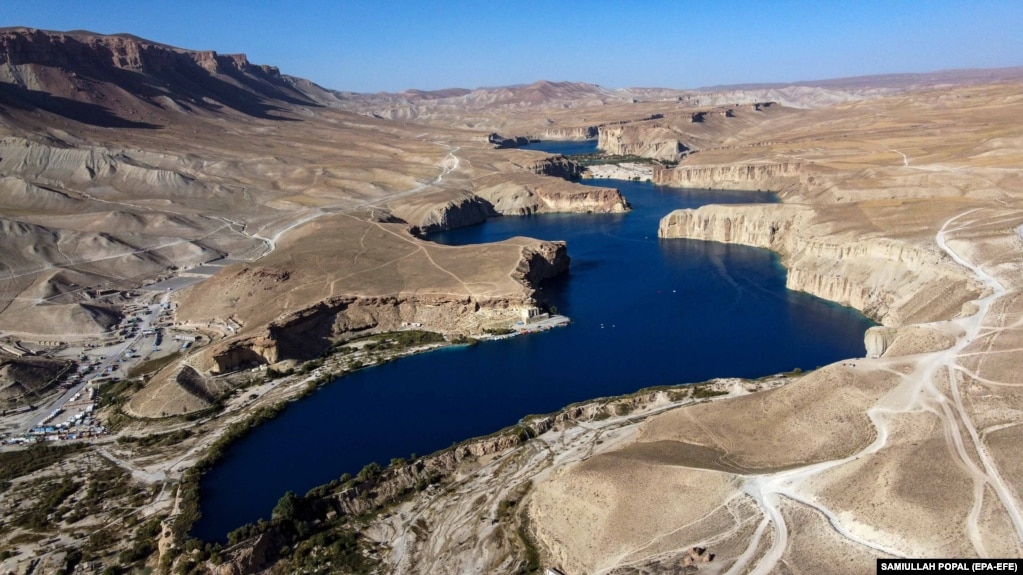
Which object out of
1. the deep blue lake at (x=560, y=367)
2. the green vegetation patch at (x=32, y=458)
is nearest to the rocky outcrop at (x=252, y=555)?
the deep blue lake at (x=560, y=367)

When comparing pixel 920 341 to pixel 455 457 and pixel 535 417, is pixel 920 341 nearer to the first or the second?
pixel 535 417

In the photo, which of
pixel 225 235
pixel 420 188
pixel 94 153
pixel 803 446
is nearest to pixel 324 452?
pixel 803 446

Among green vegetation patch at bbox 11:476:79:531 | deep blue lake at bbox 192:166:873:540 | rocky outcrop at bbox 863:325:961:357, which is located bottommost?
deep blue lake at bbox 192:166:873:540

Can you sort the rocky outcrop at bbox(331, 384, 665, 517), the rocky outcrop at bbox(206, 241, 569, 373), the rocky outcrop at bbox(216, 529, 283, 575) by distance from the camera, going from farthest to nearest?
the rocky outcrop at bbox(206, 241, 569, 373)
the rocky outcrop at bbox(331, 384, 665, 517)
the rocky outcrop at bbox(216, 529, 283, 575)

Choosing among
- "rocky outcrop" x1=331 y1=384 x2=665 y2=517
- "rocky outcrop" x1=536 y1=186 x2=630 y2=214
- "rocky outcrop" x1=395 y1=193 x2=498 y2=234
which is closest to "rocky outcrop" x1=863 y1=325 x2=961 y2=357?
"rocky outcrop" x1=331 y1=384 x2=665 y2=517

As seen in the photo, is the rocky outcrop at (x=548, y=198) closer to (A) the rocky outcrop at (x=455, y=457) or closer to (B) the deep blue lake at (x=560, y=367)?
(B) the deep blue lake at (x=560, y=367)

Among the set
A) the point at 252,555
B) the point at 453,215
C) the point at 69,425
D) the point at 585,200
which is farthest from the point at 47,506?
the point at 585,200

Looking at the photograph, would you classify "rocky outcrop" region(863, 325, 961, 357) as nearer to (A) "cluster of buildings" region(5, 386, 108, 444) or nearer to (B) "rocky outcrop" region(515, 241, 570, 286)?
(B) "rocky outcrop" region(515, 241, 570, 286)

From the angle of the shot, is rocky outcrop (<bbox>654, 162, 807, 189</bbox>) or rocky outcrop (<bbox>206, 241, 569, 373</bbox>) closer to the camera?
rocky outcrop (<bbox>206, 241, 569, 373</bbox>)
